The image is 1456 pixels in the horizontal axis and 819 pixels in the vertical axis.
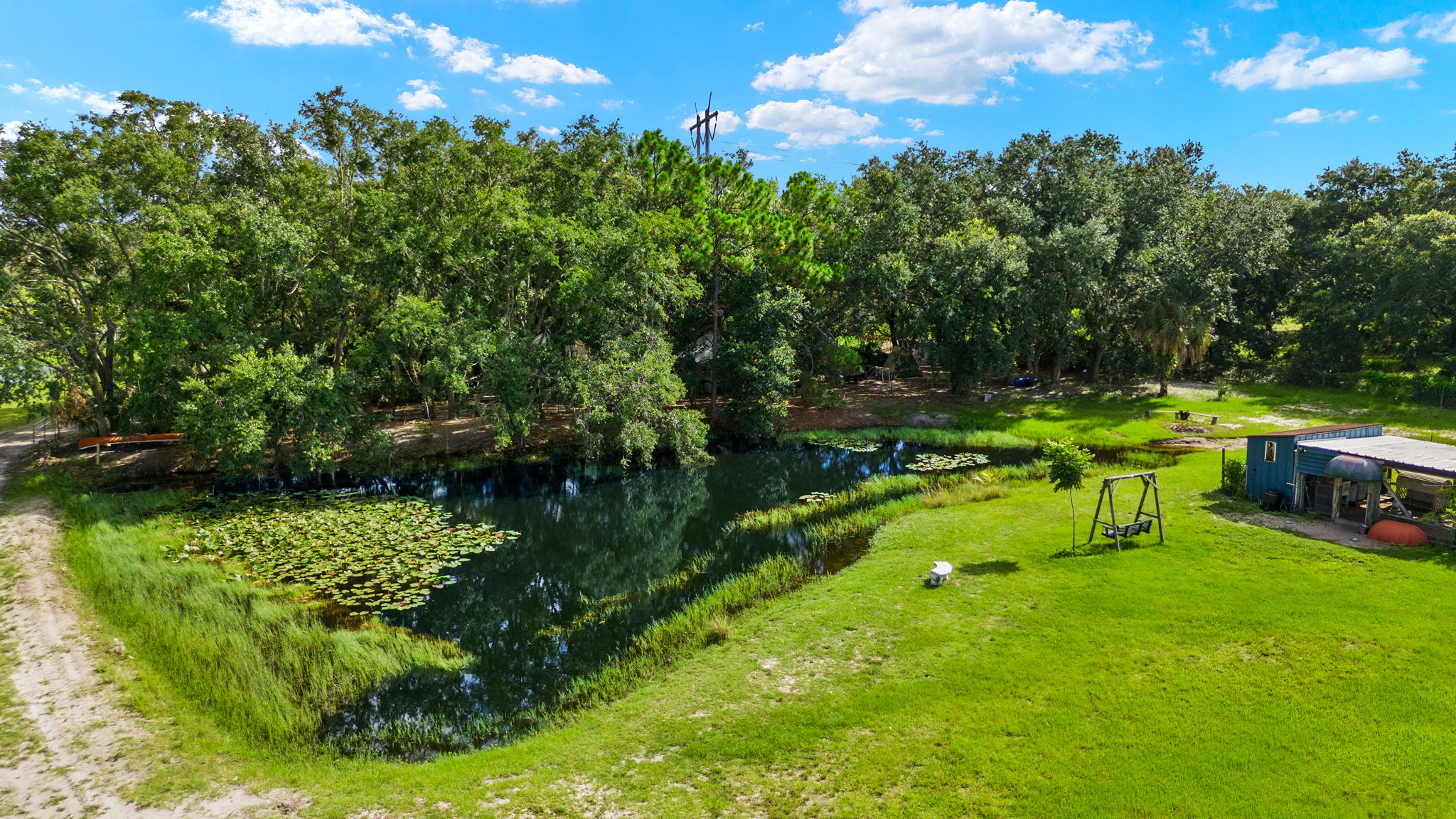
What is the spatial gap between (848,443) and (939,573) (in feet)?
60.4

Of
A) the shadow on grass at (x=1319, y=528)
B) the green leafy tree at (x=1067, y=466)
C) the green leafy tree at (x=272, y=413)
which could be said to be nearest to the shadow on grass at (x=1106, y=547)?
the green leafy tree at (x=1067, y=466)

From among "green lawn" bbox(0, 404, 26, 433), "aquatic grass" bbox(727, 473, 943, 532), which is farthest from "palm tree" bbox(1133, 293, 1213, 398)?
"green lawn" bbox(0, 404, 26, 433)

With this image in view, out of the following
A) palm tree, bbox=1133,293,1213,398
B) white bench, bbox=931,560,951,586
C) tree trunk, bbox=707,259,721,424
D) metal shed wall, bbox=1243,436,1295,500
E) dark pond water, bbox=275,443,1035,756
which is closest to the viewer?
dark pond water, bbox=275,443,1035,756

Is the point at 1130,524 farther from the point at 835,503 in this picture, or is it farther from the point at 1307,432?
the point at 835,503

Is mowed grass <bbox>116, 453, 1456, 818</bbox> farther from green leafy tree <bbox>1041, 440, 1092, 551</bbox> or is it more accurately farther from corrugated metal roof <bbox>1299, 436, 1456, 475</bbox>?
green leafy tree <bbox>1041, 440, 1092, 551</bbox>

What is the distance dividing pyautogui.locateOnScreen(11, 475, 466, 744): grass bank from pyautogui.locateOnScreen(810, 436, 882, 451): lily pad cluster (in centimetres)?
2193

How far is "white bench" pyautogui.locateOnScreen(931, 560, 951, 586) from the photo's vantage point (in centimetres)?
1599

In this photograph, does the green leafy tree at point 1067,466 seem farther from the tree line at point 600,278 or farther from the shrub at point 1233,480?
the tree line at point 600,278

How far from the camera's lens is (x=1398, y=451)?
18422 millimetres

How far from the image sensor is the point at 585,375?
1117 inches

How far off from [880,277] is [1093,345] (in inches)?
637

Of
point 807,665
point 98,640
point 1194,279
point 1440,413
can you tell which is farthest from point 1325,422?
point 98,640

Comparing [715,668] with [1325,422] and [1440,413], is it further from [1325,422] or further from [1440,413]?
[1440,413]

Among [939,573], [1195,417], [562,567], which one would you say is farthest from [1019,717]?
[1195,417]
